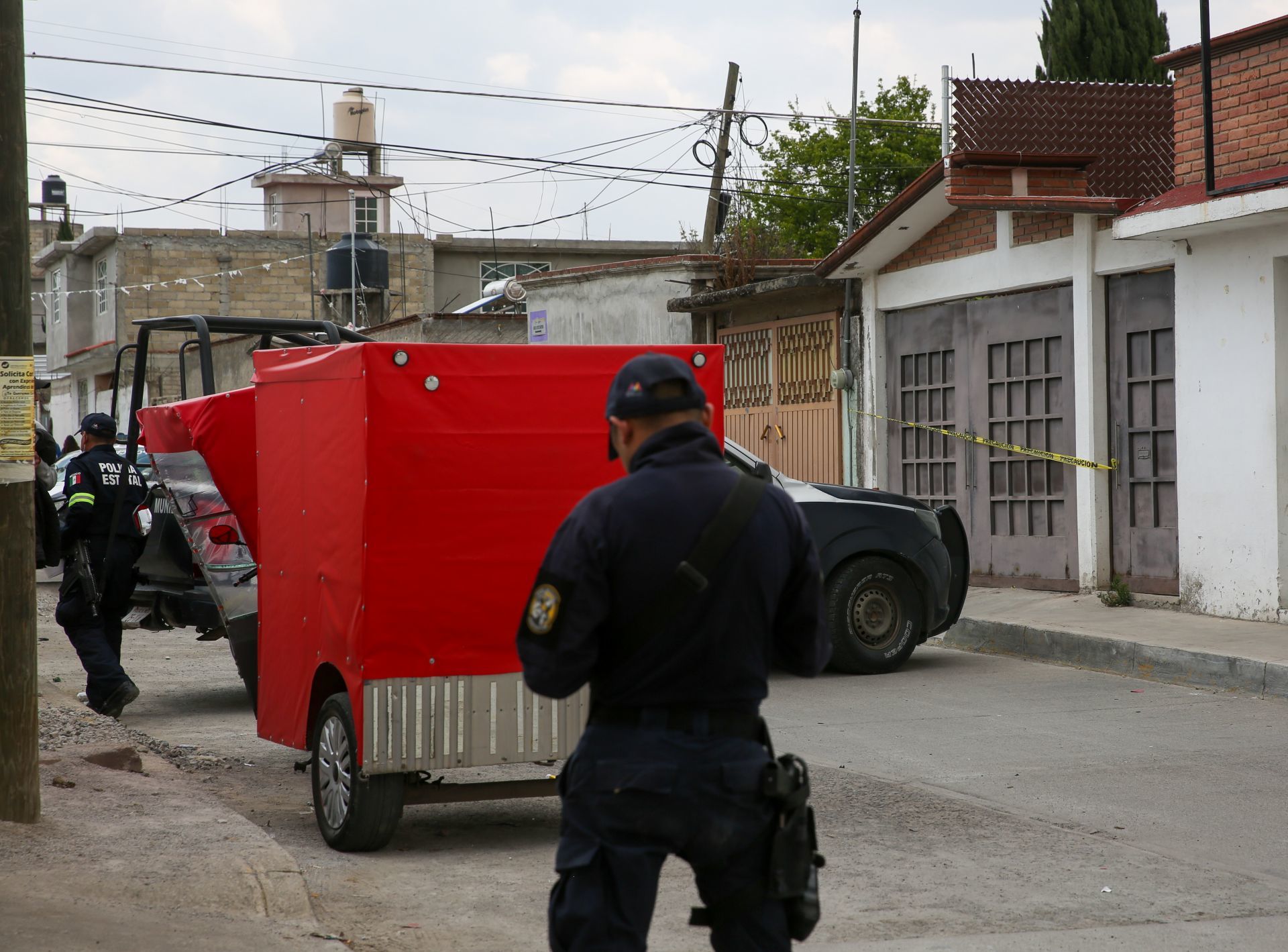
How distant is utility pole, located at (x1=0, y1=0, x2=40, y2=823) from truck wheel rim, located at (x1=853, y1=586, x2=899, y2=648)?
21.2 feet

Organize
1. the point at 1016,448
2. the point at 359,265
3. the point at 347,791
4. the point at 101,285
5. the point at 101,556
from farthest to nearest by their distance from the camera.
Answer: the point at 101,285, the point at 359,265, the point at 1016,448, the point at 101,556, the point at 347,791

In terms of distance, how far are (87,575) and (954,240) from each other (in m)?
9.46

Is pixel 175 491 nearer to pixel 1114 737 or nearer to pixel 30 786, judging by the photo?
pixel 30 786

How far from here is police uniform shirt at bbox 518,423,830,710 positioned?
3.25m

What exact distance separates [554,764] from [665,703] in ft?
13.1

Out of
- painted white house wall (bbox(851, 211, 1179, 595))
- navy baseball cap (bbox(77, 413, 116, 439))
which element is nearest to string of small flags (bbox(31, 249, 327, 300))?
painted white house wall (bbox(851, 211, 1179, 595))

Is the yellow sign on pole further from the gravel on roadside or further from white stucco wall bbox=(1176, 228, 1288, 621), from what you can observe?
white stucco wall bbox=(1176, 228, 1288, 621)

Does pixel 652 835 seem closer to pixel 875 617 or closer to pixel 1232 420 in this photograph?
pixel 875 617

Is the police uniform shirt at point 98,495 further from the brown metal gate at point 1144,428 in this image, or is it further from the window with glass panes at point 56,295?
the window with glass panes at point 56,295

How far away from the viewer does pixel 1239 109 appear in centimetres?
1180

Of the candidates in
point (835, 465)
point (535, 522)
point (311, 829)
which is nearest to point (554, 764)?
point (311, 829)

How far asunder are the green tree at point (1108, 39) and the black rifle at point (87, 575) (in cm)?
2745

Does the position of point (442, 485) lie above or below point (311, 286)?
below

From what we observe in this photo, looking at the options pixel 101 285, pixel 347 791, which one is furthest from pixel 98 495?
pixel 101 285
